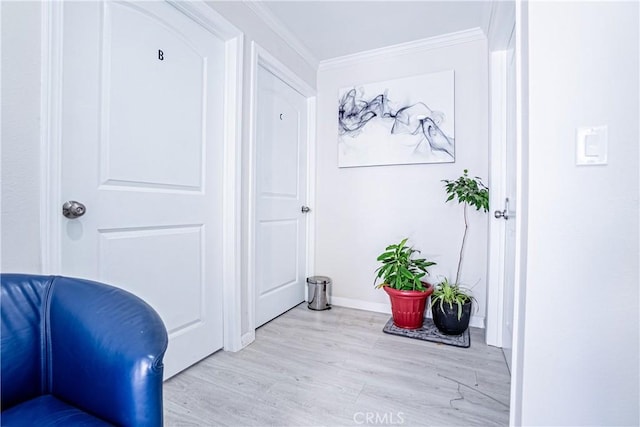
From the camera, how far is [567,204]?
921mm

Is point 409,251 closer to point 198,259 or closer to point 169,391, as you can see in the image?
point 198,259

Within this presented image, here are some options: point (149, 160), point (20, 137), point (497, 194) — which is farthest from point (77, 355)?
point (497, 194)

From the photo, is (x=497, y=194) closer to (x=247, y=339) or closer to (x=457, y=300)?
(x=457, y=300)

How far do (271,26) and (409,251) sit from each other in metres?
1.93

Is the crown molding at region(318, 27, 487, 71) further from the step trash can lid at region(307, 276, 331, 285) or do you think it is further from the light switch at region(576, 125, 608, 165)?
the step trash can lid at region(307, 276, 331, 285)

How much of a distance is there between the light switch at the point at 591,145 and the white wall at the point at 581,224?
0.05 feet

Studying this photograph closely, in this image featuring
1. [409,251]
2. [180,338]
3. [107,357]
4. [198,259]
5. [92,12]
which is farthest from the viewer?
[409,251]

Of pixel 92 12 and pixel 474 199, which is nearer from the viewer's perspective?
pixel 92 12

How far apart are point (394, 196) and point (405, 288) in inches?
30.3

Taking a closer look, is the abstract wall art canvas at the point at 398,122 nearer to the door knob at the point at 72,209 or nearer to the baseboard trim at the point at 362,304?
the baseboard trim at the point at 362,304

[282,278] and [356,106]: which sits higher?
[356,106]

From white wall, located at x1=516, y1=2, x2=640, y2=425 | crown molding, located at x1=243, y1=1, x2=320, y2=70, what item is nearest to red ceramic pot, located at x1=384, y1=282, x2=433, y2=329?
white wall, located at x1=516, y1=2, x2=640, y2=425

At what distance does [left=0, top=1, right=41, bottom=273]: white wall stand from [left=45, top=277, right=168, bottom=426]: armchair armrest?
11.6 inches

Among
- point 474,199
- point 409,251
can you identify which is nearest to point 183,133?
point 409,251
